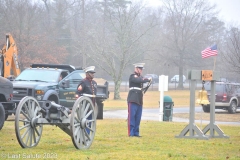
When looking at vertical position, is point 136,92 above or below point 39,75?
below

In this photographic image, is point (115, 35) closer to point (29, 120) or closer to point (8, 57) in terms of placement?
point (8, 57)

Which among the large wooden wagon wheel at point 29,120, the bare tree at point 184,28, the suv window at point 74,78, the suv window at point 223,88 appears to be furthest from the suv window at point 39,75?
the bare tree at point 184,28

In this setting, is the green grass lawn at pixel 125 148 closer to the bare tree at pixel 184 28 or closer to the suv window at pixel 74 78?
the suv window at pixel 74 78

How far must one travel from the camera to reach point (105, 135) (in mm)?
14352

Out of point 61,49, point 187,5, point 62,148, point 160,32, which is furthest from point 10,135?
point 160,32

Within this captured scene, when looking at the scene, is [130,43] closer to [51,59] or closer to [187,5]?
[51,59]

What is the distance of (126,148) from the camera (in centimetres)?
1145

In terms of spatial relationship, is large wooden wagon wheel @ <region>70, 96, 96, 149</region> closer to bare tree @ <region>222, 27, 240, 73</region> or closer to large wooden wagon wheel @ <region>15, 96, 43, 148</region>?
large wooden wagon wheel @ <region>15, 96, 43, 148</region>

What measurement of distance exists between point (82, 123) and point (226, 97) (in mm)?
21748

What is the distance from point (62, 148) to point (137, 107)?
3.44 metres

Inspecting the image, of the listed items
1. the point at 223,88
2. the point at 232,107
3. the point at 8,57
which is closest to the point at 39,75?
the point at 8,57

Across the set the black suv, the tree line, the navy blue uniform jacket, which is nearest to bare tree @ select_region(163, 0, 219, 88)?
the tree line

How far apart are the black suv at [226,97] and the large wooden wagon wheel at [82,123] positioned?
20.5 meters

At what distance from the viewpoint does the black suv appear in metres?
31.5
